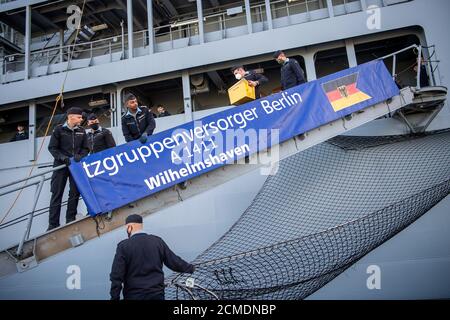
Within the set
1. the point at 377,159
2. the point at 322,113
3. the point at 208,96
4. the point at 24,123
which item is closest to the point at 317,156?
the point at 377,159

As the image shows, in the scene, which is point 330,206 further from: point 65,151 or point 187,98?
point 65,151

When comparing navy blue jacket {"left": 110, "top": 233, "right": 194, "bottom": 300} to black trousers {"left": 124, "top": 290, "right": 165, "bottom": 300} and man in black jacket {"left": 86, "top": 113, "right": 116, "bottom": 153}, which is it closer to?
black trousers {"left": 124, "top": 290, "right": 165, "bottom": 300}

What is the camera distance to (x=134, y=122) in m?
4.25

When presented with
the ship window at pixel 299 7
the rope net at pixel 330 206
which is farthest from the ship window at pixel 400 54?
the rope net at pixel 330 206

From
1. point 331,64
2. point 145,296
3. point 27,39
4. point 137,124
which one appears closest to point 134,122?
point 137,124

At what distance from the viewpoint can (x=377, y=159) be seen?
202 inches

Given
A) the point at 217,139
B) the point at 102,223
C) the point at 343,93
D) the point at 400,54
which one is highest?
the point at 400,54

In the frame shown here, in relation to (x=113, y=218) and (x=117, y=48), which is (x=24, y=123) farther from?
(x=113, y=218)

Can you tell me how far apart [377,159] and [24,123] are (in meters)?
8.87

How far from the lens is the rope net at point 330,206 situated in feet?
14.3

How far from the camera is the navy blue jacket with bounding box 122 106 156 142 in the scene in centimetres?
421

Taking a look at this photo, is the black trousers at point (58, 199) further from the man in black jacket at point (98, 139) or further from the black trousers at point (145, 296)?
the black trousers at point (145, 296)

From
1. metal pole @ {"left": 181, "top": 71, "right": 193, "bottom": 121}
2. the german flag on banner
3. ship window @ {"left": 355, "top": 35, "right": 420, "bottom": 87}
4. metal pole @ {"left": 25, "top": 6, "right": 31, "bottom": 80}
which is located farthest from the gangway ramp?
metal pole @ {"left": 25, "top": 6, "right": 31, "bottom": 80}

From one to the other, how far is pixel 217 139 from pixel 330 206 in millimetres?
2242
